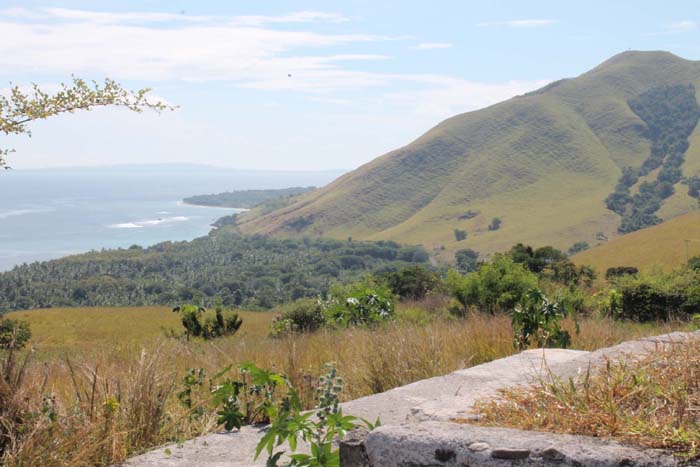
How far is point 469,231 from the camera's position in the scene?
14462cm

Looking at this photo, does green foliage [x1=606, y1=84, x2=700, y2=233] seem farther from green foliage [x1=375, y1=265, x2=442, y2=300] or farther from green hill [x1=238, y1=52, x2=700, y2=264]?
green foliage [x1=375, y1=265, x2=442, y2=300]

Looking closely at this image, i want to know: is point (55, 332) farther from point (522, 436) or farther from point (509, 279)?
point (522, 436)

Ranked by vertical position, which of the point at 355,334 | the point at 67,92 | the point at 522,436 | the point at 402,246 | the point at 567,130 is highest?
the point at 567,130

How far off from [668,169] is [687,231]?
100083 mm

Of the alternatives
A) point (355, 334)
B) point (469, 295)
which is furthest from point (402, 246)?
point (355, 334)

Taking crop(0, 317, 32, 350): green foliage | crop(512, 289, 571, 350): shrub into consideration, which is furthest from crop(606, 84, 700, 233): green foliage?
crop(512, 289, 571, 350): shrub

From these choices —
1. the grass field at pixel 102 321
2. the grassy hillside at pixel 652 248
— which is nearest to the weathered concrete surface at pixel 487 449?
the grass field at pixel 102 321

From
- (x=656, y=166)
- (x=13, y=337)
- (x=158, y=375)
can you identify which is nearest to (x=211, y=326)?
(x=158, y=375)

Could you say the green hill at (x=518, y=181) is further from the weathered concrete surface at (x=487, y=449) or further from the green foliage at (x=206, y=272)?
the weathered concrete surface at (x=487, y=449)

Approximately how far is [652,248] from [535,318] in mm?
59949

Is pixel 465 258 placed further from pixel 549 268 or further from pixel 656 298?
pixel 656 298

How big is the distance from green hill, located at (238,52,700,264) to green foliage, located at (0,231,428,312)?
15453 mm

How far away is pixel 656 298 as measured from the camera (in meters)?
18.5

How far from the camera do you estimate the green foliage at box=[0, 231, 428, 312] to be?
94.4 m
